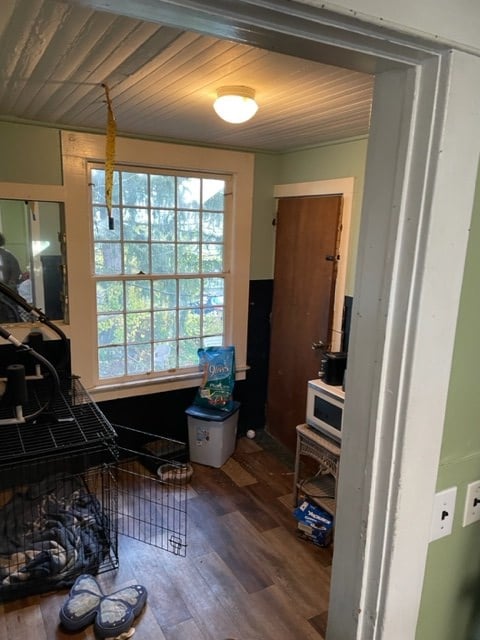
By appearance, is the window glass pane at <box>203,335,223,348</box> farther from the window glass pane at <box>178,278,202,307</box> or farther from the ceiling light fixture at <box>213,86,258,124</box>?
the ceiling light fixture at <box>213,86,258,124</box>

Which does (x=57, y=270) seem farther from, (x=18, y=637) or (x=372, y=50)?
(x=372, y=50)

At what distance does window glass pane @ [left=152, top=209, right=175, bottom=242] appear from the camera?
331 cm

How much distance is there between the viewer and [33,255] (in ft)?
9.51

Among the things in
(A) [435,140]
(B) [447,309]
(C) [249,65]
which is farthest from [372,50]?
(C) [249,65]

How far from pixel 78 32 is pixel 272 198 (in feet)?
7.82

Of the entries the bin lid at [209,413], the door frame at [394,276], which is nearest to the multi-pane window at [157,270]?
the bin lid at [209,413]

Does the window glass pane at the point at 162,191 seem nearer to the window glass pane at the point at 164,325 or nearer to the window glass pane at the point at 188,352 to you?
the window glass pane at the point at 164,325

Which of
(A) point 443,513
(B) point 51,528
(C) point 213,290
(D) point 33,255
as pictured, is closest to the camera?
(A) point 443,513

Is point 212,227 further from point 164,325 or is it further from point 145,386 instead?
point 145,386

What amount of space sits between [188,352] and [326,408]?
4.37ft

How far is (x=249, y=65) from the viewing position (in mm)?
1625

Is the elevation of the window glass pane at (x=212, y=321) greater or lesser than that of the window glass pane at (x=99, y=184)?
lesser

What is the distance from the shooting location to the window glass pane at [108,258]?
3.17m

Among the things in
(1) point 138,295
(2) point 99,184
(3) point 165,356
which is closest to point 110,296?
(1) point 138,295
